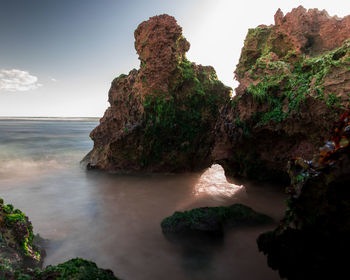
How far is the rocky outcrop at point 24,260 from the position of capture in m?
2.68

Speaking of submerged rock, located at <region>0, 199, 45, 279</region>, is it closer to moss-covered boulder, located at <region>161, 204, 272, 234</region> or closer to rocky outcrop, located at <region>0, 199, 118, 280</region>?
rocky outcrop, located at <region>0, 199, 118, 280</region>

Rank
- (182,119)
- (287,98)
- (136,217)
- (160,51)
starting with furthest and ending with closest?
(182,119)
(160,51)
(136,217)
(287,98)

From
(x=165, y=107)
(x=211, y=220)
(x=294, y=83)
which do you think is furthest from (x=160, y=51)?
(x=211, y=220)

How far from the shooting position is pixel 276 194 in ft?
21.6

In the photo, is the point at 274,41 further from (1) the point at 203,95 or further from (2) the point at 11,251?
(2) the point at 11,251

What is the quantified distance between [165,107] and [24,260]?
7298 mm

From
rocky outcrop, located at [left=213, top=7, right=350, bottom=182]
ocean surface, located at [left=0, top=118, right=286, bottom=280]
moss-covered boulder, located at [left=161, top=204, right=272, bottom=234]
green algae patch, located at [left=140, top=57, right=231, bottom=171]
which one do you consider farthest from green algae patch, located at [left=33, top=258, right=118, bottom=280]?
green algae patch, located at [left=140, top=57, right=231, bottom=171]

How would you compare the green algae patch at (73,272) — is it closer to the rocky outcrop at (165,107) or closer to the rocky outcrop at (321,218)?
the rocky outcrop at (321,218)

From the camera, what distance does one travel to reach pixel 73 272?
275 cm

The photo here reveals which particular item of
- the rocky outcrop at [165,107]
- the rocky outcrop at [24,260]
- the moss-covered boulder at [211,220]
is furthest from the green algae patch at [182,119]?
the rocky outcrop at [24,260]

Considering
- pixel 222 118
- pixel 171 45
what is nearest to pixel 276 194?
pixel 222 118

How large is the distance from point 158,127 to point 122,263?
6239mm

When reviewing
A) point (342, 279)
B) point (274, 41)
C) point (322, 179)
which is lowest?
point (342, 279)

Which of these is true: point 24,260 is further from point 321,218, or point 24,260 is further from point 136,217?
point 321,218
